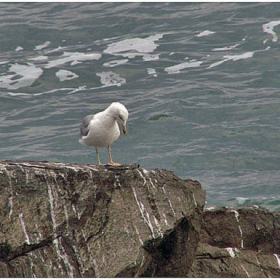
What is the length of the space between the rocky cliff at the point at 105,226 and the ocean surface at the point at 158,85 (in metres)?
7.41

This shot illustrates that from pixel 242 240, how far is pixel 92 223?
2680mm

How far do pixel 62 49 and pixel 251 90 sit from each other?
970cm

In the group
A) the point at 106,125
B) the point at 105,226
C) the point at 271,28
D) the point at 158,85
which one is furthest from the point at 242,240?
the point at 271,28

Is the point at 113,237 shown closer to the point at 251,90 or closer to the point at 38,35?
the point at 251,90

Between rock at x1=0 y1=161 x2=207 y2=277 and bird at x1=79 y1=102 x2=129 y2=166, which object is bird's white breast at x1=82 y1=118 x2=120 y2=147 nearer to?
bird at x1=79 y1=102 x2=129 y2=166

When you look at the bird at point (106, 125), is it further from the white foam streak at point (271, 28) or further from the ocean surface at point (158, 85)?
the white foam streak at point (271, 28)

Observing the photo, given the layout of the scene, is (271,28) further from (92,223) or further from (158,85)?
(92,223)

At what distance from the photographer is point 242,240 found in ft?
31.6

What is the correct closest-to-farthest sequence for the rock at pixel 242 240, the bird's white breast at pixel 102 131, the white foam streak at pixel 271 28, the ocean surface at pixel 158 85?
the rock at pixel 242 240
the bird's white breast at pixel 102 131
the ocean surface at pixel 158 85
the white foam streak at pixel 271 28

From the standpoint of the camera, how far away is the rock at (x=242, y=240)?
910cm

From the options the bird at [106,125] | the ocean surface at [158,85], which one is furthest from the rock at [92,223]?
the ocean surface at [158,85]

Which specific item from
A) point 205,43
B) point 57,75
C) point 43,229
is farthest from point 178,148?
point 43,229

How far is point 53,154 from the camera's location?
20766mm

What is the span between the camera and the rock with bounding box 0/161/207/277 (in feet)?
25.1
